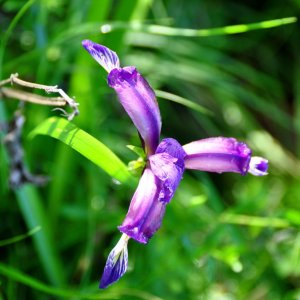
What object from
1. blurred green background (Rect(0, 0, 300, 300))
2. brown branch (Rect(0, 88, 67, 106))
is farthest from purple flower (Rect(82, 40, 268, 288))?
blurred green background (Rect(0, 0, 300, 300))

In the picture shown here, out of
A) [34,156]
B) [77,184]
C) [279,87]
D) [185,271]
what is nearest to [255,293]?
[185,271]

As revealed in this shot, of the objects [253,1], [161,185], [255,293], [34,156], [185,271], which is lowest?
[255,293]

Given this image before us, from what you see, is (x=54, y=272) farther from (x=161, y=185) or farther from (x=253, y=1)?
(x=253, y=1)

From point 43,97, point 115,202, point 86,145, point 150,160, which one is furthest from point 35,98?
point 115,202

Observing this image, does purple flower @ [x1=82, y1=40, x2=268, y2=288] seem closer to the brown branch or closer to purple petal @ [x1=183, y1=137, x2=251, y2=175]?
purple petal @ [x1=183, y1=137, x2=251, y2=175]

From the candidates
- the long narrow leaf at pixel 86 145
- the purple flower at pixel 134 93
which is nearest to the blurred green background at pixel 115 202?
the long narrow leaf at pixel 86 145

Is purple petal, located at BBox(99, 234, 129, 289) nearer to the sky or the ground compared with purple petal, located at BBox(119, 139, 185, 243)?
nearer to the ground

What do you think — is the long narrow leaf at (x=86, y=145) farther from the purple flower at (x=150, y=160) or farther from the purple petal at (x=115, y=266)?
the purple petal at (x=115, y=266)
